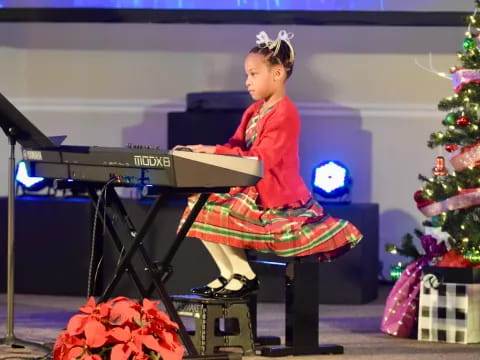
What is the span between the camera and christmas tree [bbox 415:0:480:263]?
4590mm

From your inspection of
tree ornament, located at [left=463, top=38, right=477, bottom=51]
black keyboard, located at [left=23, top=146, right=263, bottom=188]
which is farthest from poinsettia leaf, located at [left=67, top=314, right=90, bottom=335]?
tree ornament, located at [left=463, top=38, right=477, bottom=51]

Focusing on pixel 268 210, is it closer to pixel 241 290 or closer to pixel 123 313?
pixel 241 290

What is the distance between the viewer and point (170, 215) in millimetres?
5793

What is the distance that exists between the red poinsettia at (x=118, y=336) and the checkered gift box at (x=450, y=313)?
1937mm

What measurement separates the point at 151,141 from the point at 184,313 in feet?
9.74

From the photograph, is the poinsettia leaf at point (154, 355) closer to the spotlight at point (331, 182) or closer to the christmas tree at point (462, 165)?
the christmas tree at point (462, 165)

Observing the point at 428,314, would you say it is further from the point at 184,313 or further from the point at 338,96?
the point at 338,96

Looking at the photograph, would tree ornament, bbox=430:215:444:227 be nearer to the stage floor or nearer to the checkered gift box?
the checkered gift box

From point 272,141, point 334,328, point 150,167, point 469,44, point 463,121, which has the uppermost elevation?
point 469,44

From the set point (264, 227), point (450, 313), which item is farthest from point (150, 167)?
point (450, 313)

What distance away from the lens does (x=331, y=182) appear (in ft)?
19.6

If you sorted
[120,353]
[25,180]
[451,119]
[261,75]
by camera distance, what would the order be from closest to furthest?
1. [120,353]
2. [261,75]
3. [451,119]
4. [25,180]

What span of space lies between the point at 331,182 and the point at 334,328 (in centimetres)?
133

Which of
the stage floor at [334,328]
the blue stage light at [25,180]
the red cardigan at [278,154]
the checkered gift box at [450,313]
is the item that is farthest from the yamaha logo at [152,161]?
the blue stage light at [25,180]
